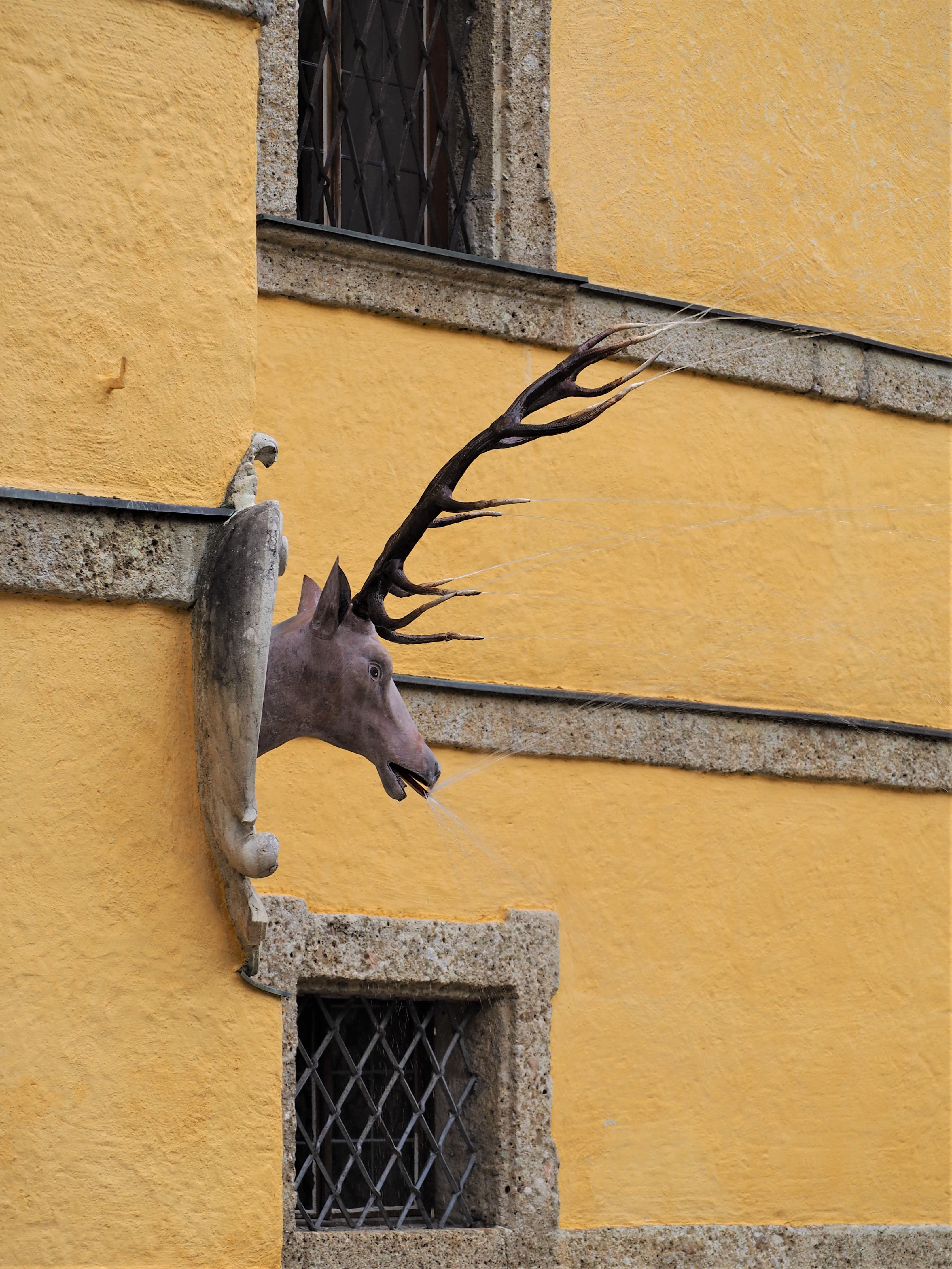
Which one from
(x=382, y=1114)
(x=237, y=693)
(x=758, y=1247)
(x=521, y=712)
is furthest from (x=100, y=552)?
(x=758, y=1247)

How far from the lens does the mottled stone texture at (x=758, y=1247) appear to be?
19.0 feet

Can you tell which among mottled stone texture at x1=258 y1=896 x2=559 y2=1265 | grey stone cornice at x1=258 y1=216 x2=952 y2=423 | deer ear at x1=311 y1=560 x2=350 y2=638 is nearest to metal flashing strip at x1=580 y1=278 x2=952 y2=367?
grey stone cornice at x1=258 y1=216 x2=952 y2=423

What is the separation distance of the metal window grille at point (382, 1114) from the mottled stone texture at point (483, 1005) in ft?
0.26

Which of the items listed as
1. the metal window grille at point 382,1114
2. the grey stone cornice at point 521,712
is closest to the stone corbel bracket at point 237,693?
the grey stone cornice at point 521,712

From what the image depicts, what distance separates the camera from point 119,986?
379cm

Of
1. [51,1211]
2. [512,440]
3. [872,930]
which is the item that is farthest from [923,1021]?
[51,1211]

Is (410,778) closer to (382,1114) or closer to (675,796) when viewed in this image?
(382,1114)

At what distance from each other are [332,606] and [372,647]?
138mm

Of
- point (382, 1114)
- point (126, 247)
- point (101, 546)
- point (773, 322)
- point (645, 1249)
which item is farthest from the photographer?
point (773, 322)

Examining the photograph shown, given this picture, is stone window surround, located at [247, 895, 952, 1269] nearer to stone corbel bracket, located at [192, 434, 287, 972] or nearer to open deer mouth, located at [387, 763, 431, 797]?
open deer mouth, located at [387, 763, 431, 797]

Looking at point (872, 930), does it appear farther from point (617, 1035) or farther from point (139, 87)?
point (139, 87)

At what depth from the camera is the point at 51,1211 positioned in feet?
12.0

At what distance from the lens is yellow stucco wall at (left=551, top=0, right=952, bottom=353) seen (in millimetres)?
6516

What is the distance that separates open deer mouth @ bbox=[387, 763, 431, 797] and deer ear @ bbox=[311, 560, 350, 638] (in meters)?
0.30
